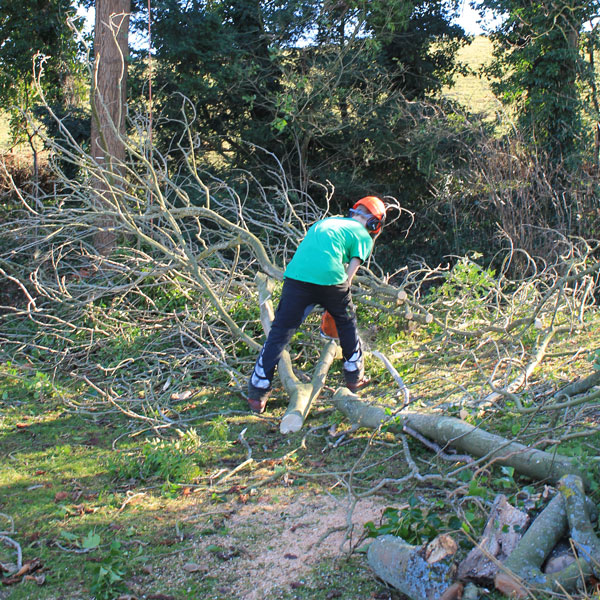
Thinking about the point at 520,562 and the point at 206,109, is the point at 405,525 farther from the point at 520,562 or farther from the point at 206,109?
the point at 206,109

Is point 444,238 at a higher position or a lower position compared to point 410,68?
lower

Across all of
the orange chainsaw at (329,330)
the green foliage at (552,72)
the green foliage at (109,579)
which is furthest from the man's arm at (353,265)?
the green foliage at (552,72)

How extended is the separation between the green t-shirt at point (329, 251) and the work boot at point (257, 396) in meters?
0.91

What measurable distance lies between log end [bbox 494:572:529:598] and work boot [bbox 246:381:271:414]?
269 centimetres

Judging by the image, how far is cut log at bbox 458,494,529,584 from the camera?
8.67 feet

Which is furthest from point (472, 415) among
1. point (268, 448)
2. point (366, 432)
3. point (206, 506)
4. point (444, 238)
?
point (444, 238)

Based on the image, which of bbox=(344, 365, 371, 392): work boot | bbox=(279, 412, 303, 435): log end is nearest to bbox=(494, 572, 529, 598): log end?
bbox=(279, 412, 303, 435): log end

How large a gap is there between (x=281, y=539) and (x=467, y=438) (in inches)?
52.4

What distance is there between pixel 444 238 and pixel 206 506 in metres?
9.02

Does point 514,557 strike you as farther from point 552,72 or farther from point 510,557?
point 552,72

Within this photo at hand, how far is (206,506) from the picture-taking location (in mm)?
3871

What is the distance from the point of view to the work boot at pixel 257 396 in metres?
5.00

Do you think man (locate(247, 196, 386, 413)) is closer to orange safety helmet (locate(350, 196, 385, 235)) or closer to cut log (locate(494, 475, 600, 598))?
orange safety helmet (locate(350, 196, 385, 235))

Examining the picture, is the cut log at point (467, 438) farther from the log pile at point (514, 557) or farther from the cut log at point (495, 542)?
the cut log at point (495, 542)
